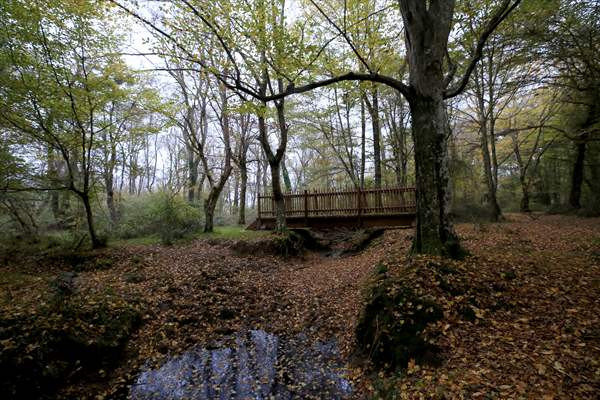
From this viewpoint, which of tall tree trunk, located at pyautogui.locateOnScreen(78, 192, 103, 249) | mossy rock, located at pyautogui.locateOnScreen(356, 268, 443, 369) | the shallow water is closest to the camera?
mossy rock, located at pyautogui.locateOnScreen(356, 268, 443, 369)

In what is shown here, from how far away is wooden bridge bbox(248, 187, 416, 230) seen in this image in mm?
10109

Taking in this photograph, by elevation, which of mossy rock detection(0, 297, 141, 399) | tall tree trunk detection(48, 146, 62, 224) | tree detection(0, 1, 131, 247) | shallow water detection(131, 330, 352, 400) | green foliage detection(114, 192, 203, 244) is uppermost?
tree detection(0, 1, 131, 247)

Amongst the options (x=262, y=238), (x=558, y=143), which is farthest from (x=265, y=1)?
(x=558, y=143)

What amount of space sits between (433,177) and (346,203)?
6.47 metres

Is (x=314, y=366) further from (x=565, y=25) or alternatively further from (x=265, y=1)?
(x=565, y=25)

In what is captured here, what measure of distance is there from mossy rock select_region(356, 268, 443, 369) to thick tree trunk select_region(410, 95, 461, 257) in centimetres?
133

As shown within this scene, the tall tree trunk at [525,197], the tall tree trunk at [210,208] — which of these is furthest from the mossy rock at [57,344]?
the tall tree trunk at [525,197]

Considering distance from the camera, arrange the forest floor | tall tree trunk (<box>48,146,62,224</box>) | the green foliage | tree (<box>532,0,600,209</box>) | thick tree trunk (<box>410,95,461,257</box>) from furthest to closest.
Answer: the green foliage, tall tree trunk (<box>48,146,62,224</box>), tree (<box>532,0,600,209</box>), thick tree trunk (<box>410,95,461,257</box>), the forest floor

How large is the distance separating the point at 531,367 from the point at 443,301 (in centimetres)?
118

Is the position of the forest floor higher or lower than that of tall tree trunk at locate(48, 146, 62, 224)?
lower

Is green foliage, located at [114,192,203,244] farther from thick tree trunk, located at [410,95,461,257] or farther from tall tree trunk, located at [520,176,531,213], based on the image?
tall tree trunk, located at [520,176,531,213]

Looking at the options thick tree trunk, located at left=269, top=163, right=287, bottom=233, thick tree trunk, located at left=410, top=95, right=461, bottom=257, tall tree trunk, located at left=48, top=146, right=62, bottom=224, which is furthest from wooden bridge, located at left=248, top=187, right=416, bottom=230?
tall tree trunk, located at left=48, top=146, right=62, bottom=224

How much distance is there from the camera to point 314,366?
368 cm

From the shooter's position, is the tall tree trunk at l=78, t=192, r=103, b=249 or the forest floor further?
the tall tree trunk at l=78, t=192, r=103, b=249
